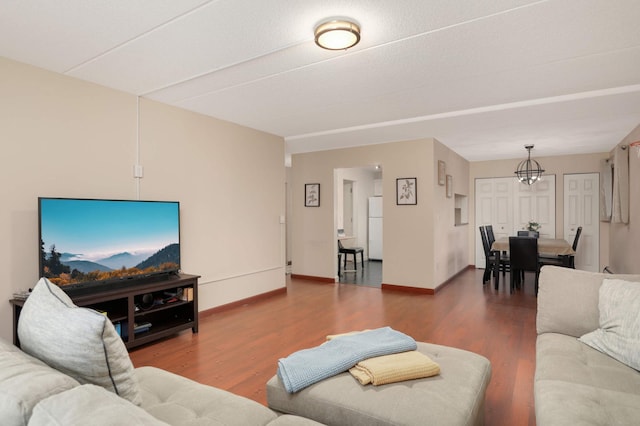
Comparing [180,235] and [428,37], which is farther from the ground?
[428,37]

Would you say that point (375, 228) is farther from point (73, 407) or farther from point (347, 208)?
point (73, 407)

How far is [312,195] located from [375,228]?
3.26m

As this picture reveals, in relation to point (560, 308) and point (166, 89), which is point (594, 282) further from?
point (166, 89)

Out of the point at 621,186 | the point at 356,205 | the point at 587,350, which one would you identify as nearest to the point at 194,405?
the point at 587,350

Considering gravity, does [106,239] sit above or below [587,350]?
above

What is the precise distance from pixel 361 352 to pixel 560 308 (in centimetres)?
132

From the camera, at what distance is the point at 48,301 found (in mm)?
1264

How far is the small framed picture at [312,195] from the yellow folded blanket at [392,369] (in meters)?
4.84

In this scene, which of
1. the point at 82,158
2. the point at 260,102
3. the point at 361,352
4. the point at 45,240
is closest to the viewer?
the point at 361,352

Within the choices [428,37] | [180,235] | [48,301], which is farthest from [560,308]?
[180,235]

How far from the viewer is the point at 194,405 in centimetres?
146

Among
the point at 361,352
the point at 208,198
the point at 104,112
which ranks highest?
the point at 104,112

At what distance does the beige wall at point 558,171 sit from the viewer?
22.3ft

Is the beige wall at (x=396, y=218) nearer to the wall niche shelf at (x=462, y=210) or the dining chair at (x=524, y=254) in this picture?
the wall niche shelf at (x=462, y=210)
